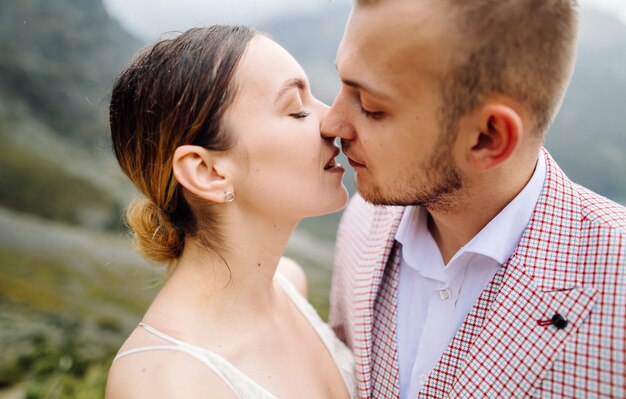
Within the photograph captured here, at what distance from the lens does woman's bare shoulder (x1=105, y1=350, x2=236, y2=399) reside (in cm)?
134

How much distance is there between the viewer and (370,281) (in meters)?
1.74

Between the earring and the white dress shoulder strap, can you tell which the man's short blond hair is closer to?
the earring

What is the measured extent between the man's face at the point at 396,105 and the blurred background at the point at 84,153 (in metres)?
1.10

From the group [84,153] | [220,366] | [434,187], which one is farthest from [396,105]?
[84,153]

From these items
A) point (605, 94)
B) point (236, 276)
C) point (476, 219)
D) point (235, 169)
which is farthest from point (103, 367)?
point (605, 94)

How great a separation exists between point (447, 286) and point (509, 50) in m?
0.72

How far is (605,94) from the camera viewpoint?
2.48m

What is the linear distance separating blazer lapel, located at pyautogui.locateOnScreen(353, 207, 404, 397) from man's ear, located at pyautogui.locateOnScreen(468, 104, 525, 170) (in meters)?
0.45

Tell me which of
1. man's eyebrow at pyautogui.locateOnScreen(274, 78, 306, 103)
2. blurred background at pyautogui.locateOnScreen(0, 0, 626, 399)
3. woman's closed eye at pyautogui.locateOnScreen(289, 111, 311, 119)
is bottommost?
blurred background at pyautogui.locateOnScreen(0, 0, 626, 399)

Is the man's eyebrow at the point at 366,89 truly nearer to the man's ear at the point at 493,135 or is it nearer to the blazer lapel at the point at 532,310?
the man's ear at the point at 493,135

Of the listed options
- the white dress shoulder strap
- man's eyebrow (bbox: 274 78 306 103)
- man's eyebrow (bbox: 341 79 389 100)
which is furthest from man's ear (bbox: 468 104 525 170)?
the white dress shoulder strap

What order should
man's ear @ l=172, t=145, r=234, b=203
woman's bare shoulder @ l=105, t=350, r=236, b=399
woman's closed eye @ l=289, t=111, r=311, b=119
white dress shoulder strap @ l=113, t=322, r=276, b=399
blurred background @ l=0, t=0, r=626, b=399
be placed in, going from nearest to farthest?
woman's bare shoulder @ l=105, t=350, r=236, b=399 < white dress shoulder strap @ l=113, t=322, r=276, b=399 < man's ear @ l=172, t=145, r=234, b=203 < woman's closed eye @ l=289, t=111, r=311, b=119 < blurred background @ l=0, t=0, r=626, b=399

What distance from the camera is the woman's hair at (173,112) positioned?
5.08 feet

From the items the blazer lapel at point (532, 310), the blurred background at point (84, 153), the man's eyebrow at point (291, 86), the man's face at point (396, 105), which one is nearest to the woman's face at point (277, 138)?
the man's eyebrow at point (291, 86)
